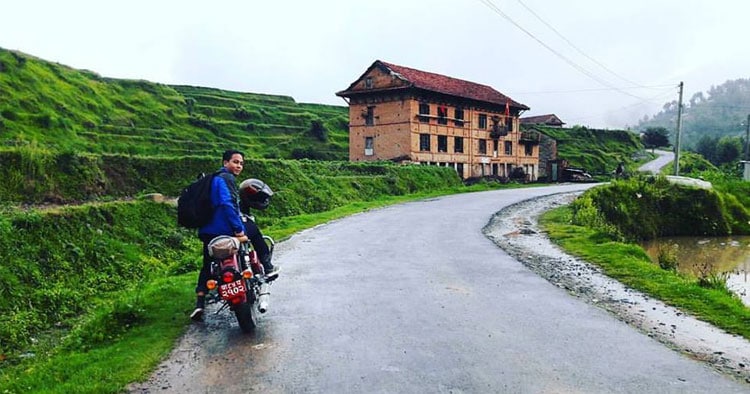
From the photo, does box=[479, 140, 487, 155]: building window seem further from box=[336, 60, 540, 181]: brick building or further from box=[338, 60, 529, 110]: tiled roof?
box=[338, 60, 529, 110]: tiled roof

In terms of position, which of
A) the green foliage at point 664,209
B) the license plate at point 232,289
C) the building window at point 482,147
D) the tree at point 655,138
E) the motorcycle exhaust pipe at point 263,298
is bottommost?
the green foliage at point 664,209

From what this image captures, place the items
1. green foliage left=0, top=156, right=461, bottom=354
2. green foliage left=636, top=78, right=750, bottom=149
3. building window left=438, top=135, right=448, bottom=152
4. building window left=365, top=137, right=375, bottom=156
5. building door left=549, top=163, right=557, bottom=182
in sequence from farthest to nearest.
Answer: green foliage left=636, top=78, right=750, bottom=149, building door left=549, top=163, right=557, bottom=182, building window left=438, top=135, right=448, bottom=152, building window left=365, top=137, right=375, bottom=156, green foliage left=0, top=156, right=461, bottom=354


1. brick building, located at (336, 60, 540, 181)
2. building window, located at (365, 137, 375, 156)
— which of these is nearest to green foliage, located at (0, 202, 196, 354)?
brick building, located at (336, 60, 540, 181)

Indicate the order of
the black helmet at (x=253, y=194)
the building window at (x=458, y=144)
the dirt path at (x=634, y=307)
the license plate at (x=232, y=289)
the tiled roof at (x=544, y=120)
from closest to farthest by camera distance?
the dirt path at (x=634, y=307) < the license plate at (x=232, y=289) < the black helmet at (x=253, y=194) < the building window at (x=458, y=144) < the tiled roof at (x=544, y=120)

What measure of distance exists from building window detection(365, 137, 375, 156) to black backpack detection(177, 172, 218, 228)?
1552 inches

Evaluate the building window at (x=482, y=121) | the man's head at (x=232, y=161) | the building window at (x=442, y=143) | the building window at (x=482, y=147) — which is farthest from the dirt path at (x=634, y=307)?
the building window at (x=482, y=121)

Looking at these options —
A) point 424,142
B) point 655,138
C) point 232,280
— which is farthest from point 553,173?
point 232,280

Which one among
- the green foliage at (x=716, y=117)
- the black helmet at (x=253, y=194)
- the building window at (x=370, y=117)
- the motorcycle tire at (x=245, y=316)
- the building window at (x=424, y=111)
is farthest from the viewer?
the green foliage at (x=716, y=117)

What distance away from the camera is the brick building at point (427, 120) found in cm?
4350

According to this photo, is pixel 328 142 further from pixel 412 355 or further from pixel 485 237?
pixel 412 355

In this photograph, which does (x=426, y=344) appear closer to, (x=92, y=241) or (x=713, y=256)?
(x=92, y=241)

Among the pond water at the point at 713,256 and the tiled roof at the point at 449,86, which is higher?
the tiled roof at the point at 449,86

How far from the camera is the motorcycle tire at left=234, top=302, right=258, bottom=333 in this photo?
6.17 m

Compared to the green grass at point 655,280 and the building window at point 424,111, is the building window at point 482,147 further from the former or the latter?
the green grass at point 655,280
